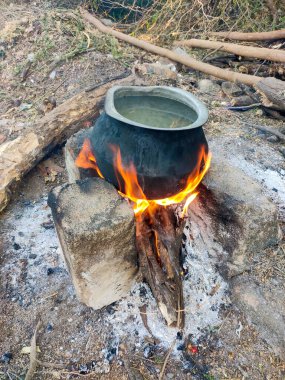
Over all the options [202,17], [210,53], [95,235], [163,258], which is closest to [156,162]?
[95,235]

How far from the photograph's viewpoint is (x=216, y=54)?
5625 mm

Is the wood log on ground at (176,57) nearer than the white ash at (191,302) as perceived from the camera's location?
No

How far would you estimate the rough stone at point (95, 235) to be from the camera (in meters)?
2.04

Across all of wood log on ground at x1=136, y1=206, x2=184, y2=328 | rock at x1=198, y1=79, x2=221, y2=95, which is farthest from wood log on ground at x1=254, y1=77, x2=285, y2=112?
wood log on ground at x1=136, y1=206, x2=184, y2=328

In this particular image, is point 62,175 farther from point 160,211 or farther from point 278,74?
point 278,74

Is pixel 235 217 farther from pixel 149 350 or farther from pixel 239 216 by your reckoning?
pixel 149 350

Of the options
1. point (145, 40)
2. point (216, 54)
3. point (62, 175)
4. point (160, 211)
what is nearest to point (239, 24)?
point (216, 54)

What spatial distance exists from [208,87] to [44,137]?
2465 millimetres

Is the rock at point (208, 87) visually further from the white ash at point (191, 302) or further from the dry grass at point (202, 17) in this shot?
the white ash at point (191, 302)

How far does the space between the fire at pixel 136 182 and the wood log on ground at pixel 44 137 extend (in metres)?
0.80

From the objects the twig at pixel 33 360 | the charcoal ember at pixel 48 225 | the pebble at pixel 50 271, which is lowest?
the twig at pixel 33 360

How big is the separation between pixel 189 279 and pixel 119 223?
32.4 inches

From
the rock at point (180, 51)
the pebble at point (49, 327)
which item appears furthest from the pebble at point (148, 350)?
the rock at point (180, 51)

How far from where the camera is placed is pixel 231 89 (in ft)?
15.3
